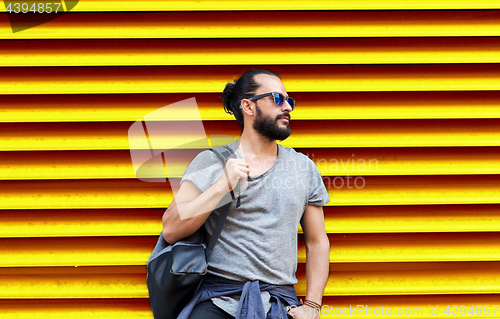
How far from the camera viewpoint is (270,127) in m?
1.93

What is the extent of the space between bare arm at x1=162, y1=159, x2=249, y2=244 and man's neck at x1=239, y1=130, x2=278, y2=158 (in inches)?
11.2

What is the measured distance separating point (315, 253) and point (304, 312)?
1.09 ft

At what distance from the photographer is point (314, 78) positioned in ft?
7.27

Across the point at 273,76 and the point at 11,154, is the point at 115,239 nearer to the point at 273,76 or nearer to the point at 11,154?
the point at 11,154

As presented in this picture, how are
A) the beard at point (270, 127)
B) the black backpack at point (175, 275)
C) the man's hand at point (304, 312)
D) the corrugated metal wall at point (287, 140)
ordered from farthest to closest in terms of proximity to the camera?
1. the corrugated metal wall at point (287, 140)
2. the beard at point (270, 127)
3. the man's hand at point (304, 312)
4. the black backpack at point (175, 275)

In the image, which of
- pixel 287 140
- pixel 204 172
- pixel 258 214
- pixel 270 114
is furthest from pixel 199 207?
pixel 287 140

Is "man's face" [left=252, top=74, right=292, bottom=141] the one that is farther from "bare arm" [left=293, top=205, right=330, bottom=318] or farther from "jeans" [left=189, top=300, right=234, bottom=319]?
"jeans" [left=189, top=300, right=234, bottom=319]

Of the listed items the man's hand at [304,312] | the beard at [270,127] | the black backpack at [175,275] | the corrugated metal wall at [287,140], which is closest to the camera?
the black backpack at [175,275]

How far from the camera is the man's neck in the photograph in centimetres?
201

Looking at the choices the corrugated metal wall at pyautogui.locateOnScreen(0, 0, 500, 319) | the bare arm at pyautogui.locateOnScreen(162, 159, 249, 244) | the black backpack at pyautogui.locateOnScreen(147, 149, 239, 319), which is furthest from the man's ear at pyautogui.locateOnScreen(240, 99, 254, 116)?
the black backpack at pyautogui.locateOnScreen(147, 149, 239, 319)

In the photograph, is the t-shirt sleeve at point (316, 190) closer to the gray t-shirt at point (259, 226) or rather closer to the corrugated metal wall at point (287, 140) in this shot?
the gray t-shirt at point (259, 226)

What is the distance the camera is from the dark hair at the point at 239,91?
6.57 ft

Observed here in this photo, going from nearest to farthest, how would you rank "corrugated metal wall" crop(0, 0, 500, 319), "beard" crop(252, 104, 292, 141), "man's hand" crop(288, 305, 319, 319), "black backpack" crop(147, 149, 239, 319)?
"black backpack" crop(147, 149, 239, 319)
"man's hand" crop(288, 305, 319, 319)
"beard" crop(252, 104, 292, 141)
"corrugated metal wall" crop(0, 0, 500, 319)

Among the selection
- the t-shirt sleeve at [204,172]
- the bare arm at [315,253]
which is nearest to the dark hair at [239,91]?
the t-shirt sleeve at [204,172]
